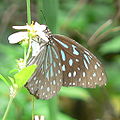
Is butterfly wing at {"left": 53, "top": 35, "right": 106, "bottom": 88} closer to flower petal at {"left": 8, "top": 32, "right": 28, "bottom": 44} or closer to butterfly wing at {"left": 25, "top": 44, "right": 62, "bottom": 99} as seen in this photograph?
butterfly wing at {"left": 25, "top": 44, "right": 62, "bottom": 99}

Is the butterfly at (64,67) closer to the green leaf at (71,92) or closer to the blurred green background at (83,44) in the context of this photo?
the blurred green background at (83,44)

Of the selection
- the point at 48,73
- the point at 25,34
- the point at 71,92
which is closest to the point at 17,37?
the point at 25,34

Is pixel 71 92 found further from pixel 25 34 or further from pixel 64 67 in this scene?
pixel 25 34

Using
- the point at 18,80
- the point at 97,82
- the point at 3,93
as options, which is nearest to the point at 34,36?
the point at 18,80

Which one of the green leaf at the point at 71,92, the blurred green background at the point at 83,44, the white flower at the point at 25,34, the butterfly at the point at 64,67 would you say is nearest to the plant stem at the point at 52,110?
the butterfly at the point at 64,67

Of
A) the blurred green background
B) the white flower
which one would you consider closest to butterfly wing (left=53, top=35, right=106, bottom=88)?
the white flower

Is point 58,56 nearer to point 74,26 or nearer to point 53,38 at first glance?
point 53,38

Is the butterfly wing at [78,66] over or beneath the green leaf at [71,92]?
beneath

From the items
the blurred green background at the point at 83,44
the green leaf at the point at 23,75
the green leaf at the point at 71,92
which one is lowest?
the green leaf at the point at 23,75
